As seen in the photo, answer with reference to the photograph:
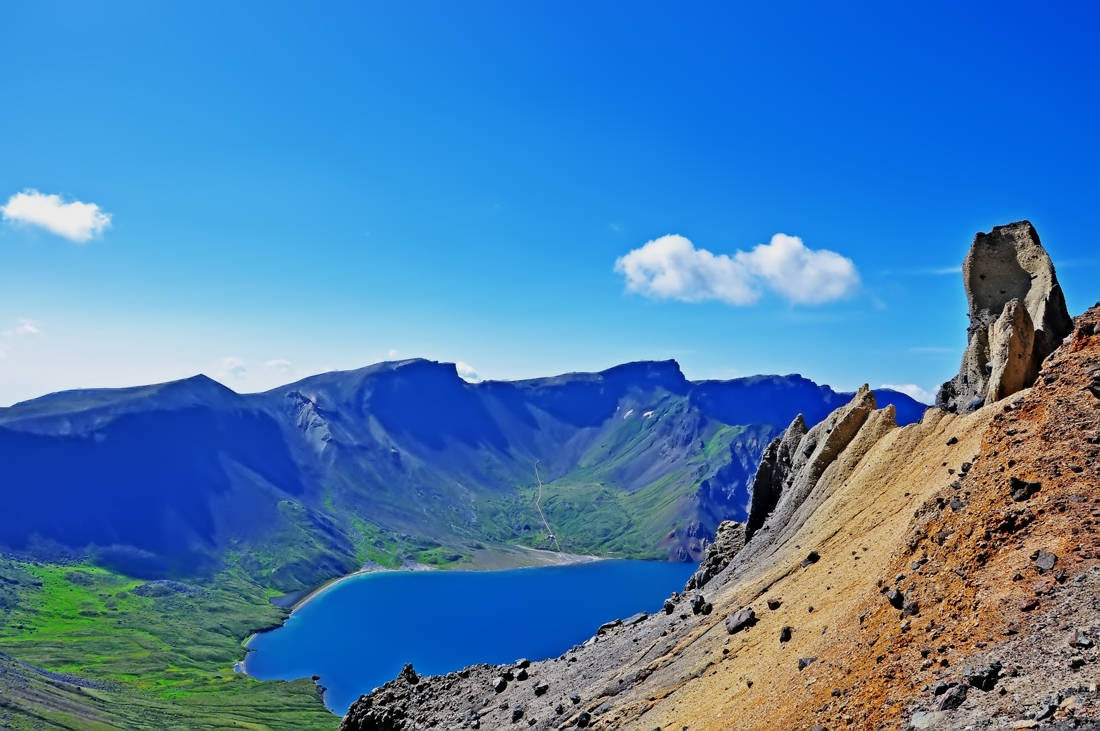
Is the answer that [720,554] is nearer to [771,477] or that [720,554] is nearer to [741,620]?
[771,477]

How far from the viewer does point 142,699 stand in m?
187

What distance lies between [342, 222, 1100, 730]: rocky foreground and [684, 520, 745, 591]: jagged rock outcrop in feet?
0.92

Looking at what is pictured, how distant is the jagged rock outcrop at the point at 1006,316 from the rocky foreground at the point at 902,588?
13 centimetres

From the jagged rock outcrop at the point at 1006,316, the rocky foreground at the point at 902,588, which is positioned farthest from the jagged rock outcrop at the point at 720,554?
the jagged rock outcrop at the point at 1006,316

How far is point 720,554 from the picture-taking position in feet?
203

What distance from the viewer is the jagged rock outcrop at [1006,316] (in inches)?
1689

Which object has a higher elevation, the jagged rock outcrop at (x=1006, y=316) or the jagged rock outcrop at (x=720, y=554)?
the jagged rock outcrop at (x=1006, y=316)

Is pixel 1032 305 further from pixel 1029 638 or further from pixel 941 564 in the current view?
pixel 1029 638

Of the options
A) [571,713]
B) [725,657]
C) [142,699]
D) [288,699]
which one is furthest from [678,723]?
[142,699]

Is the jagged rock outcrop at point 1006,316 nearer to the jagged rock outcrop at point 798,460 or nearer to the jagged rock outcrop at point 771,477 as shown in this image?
the jagged rock outcrop at point 798,460

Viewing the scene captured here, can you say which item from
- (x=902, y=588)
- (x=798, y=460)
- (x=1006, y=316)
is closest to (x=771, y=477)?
(x=798, y=460)

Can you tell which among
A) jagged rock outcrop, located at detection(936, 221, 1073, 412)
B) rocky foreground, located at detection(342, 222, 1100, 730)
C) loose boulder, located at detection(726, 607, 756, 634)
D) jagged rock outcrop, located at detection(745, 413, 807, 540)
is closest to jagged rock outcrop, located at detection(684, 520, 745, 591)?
rocky foreground, located at detection(342, 222, 1100, 730)

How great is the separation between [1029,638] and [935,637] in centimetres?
326

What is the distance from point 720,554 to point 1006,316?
2837 cm
